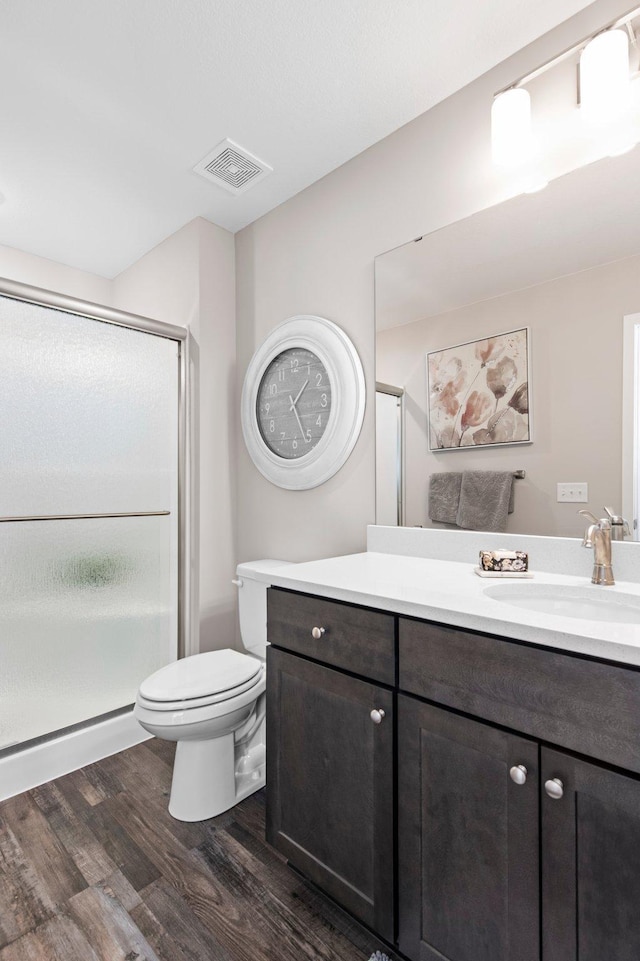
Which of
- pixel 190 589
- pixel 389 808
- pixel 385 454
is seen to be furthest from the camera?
pixel 190 589

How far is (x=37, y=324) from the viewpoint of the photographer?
1856 mm

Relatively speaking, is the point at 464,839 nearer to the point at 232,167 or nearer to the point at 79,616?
the point at 79,616

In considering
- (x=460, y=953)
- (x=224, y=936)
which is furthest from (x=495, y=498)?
(x=224, y=936)

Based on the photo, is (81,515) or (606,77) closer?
(606,77)

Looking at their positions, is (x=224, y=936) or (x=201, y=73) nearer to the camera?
(x=224, y=936)

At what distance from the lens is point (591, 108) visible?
1227 mm

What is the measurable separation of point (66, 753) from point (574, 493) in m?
2.05

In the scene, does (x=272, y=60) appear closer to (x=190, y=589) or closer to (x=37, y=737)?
(x=190, y=589)

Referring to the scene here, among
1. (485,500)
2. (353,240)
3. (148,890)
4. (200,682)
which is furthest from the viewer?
(353,240)

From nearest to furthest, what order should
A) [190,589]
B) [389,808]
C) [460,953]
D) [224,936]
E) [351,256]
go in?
[460,953] < [389,808] < [224,936] < [351,256] < [190,589]

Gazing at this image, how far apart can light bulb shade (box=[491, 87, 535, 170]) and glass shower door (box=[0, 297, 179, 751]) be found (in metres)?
1.55

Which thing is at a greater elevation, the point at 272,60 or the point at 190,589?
the point at 272,60

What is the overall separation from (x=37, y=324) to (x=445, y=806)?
202cm

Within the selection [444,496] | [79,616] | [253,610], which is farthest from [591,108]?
[79,616]
